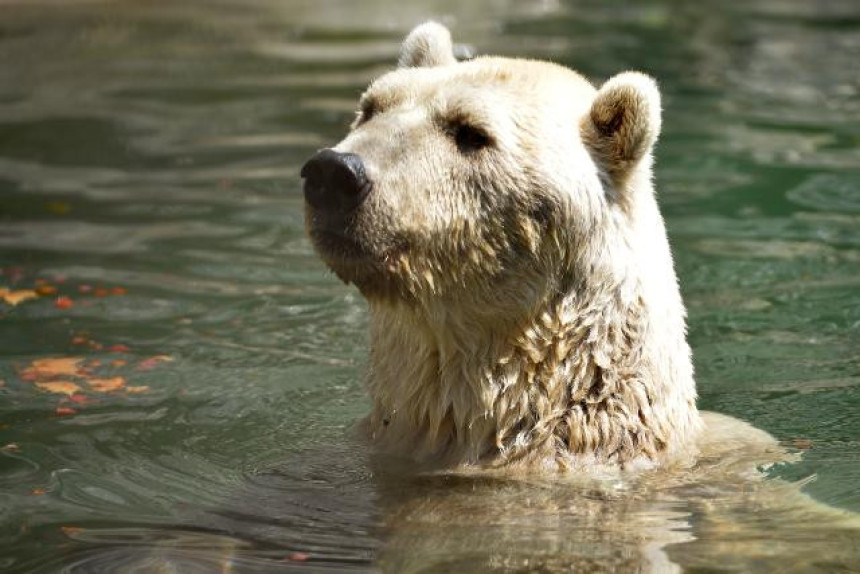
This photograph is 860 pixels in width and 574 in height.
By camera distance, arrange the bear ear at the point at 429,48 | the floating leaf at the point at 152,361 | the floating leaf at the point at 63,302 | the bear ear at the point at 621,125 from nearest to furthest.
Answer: the bear ear at the point at 621,125 → the bear ear at the point at 429,48 → the floating leaf at the point at 152,361 → the floating leaf at the point at 63,302

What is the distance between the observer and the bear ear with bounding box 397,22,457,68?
6.25 m

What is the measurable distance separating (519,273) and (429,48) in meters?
1.20

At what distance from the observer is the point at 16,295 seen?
8664mm

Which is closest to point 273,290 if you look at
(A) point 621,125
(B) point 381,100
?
(B) point 381,100

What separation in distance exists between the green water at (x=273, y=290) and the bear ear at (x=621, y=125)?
1.32m

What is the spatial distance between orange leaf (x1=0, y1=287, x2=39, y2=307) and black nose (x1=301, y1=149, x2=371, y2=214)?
3869mm

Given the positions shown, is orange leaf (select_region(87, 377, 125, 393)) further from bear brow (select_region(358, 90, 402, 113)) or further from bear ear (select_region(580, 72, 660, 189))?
bear ear (select_region(580, 72, 660, 189))

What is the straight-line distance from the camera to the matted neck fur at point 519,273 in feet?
18.1

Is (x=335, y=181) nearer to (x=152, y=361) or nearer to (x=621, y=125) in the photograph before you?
(x=621, y=125)

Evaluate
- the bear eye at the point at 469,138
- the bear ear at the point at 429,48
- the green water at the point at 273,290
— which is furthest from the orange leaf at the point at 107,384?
the bear eye at the point at 469,138

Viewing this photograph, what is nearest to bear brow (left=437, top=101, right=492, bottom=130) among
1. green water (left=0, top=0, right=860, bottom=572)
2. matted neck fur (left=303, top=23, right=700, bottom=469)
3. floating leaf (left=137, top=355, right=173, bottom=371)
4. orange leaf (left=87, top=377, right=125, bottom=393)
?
matted neck fur (left=303, top=23, right=700, bottom=469)

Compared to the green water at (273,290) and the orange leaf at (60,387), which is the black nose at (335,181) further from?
the orange leaf at (60,387)

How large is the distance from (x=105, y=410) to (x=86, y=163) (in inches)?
195

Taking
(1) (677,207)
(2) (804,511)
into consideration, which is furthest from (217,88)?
(2) (804,511)
